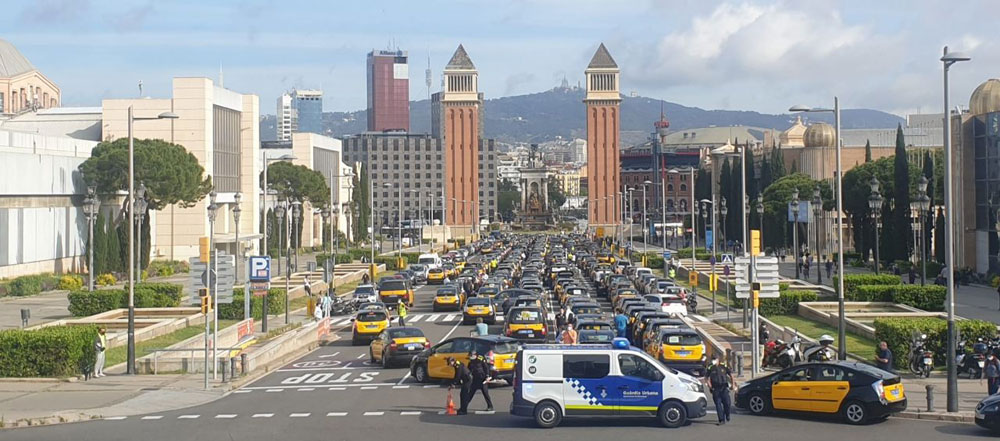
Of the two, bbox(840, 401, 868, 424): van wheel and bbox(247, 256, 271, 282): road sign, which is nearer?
bbox(840, 401, 868, 424): van wheel

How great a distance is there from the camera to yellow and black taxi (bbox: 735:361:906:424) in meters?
22.7

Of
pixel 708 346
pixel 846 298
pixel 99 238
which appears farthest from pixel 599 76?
pixel 708 346

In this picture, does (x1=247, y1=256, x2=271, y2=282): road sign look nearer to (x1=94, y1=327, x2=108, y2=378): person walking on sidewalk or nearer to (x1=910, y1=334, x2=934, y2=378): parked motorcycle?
(x1=94, y1=327, x2=108, y2=378): person walking on sidewalk

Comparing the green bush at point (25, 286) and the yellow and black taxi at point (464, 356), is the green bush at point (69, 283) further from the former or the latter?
the yellow and black taxi at point (464, 356)

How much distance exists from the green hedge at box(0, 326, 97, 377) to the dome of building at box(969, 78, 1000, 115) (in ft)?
186

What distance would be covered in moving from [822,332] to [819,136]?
89808 mm

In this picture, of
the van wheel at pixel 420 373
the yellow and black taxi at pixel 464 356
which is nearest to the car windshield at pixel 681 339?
the yellow and black taxi at pixel 464 356

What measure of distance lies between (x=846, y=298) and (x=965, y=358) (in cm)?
2353

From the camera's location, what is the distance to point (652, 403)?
22250 millimetres

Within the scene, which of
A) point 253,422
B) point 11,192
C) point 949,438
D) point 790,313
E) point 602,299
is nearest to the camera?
point 949,438

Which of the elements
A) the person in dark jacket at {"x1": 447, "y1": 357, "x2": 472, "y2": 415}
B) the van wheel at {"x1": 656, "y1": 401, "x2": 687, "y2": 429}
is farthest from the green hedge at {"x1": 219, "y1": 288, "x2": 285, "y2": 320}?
the van wheel at {"x1": 656, "y1": 401, "x2": 687, "y2": 429}

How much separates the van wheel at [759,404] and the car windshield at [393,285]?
117 ft

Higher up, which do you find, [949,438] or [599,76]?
[599,76]

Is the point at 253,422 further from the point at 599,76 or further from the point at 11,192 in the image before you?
the point at 599,76
